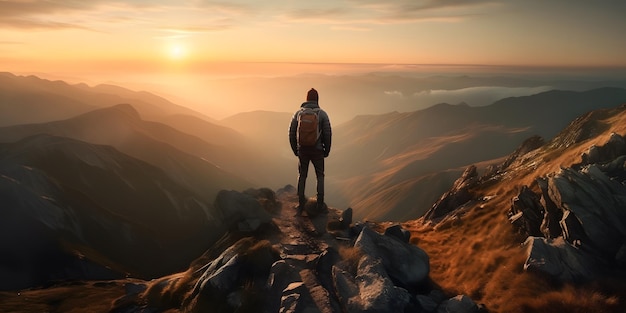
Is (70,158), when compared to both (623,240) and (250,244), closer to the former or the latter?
(250,244)

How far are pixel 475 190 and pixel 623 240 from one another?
22.2 meters

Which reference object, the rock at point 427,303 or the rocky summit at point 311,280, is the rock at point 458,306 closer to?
the rocky summit at point 311,280

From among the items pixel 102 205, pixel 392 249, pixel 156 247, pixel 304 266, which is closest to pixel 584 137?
pixel 392 249

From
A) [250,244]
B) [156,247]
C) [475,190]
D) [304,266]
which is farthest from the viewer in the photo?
[156,247]

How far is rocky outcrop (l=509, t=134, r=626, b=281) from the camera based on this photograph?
14453mm

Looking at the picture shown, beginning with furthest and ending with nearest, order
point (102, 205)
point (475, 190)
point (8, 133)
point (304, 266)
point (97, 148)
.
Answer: point (8, 133) < point (97, 148) < point (102, 205) < point (475, 190) < point (304, 266)

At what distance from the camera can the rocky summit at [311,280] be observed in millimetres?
12102

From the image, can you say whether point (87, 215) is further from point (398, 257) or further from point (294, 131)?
point (398, 257)

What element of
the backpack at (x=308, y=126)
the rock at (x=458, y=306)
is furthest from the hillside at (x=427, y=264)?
the backpack at (x=308, y=126)

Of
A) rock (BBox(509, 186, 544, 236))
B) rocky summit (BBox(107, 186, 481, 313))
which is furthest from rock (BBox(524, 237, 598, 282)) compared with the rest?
rocky summit (BBox(107, 186, 481, 313))

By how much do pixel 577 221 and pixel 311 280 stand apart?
13115mm

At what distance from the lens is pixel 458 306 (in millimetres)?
12227

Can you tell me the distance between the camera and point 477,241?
1995 cm

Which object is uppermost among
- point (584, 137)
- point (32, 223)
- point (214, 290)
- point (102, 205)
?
point (584, 137)
